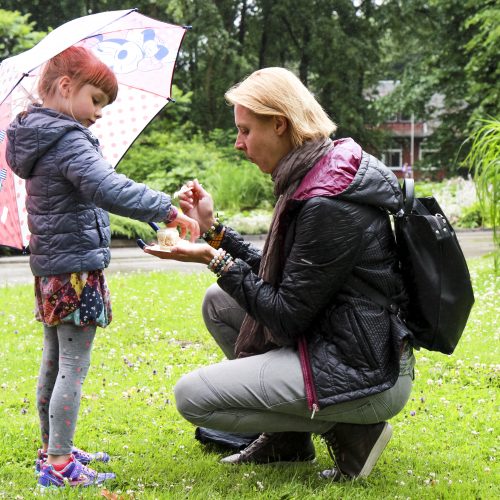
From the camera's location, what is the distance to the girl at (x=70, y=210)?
2.85 meters

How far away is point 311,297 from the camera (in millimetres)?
2887

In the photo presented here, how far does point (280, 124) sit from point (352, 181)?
15.4 inches

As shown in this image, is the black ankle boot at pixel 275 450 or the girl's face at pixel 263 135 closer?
the girl's face at pixel 263 135

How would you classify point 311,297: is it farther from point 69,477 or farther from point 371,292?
point 69,477

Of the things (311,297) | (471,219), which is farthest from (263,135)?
(471,219)

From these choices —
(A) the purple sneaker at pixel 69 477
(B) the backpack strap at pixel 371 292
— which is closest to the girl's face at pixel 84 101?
(B) the backpack strap at pixel 371 292

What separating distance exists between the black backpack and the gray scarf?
343 mm

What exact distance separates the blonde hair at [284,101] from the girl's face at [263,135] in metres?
0.03

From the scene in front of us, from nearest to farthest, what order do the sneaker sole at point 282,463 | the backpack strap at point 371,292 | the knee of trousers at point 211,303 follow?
the backpack strap at point 371,292 → the sneaker sole at point 282,463 → the knee of trousers at point 211,303

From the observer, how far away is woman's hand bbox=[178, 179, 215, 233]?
3.31m

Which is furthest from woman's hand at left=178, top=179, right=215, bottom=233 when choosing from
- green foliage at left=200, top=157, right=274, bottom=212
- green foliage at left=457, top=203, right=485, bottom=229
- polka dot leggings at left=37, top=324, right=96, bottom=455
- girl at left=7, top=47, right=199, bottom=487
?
green foliage at left=457, top=203, right=485, bottom=229

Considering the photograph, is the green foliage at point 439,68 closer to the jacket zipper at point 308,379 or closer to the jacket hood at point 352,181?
the jacket hood at point 352,181

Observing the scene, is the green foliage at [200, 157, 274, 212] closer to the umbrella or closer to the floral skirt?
the umbrella

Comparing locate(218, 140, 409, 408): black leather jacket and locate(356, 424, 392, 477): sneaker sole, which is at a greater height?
locate(218, 140, 409, 408): black leather jacket
